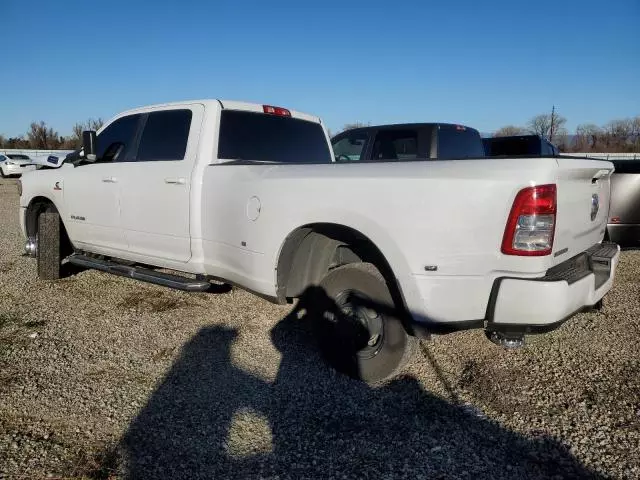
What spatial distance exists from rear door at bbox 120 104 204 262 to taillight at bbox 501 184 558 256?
8.76 ft

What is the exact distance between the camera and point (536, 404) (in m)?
3.18

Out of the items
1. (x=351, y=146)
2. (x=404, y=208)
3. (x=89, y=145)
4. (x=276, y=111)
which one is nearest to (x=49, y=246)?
(x=89, y=145)

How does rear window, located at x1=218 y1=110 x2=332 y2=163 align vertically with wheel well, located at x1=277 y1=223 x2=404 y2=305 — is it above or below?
→ above

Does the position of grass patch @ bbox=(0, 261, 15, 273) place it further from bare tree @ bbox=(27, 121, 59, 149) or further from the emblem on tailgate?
bare tree @ bbox=(27, 121, 59, 149)

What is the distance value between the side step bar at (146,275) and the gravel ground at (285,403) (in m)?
0.42

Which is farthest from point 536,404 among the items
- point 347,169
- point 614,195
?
point 614,195

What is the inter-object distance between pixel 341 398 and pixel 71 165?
13.7 feet

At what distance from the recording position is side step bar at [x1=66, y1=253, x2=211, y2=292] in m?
4.26

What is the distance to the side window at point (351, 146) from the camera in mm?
7740

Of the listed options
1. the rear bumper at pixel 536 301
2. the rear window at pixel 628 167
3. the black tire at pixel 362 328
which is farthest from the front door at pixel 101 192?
the rear window at pixel 628 167

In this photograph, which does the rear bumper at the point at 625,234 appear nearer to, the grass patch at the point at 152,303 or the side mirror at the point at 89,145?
the grass patch at the point at 152,303

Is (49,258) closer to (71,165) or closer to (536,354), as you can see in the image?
(71,165)

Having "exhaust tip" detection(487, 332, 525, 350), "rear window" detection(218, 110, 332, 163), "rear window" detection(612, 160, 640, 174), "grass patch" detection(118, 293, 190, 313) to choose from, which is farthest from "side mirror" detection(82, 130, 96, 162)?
"rear window" detection(612, 160, 640, 174)

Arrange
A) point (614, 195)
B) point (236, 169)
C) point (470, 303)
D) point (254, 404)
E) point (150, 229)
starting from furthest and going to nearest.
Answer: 1. point (614, 195)
2. point (150, 229)
3. point (236, 169)
4. point (254, 404)
5. point (470, 303)
